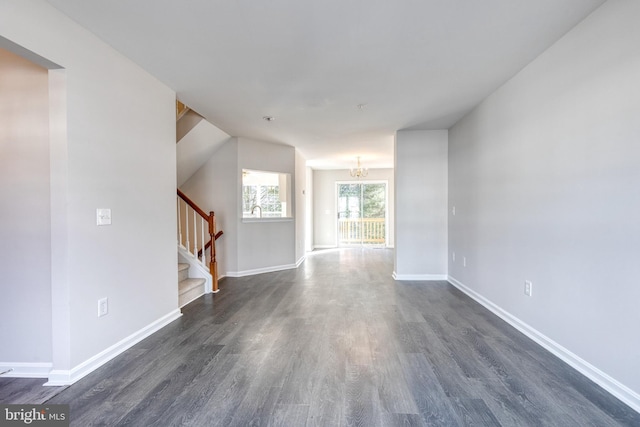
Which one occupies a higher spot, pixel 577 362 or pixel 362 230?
pixel 362 230

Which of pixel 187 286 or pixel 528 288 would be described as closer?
pixel 528 288

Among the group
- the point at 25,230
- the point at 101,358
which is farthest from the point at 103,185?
the point at 101,358

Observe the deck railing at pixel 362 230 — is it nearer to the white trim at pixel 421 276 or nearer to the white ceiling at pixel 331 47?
the white trim at pixel 421 276

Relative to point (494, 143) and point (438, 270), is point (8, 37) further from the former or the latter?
point (438, 270)

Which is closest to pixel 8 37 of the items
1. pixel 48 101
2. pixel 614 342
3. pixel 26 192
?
pixel 48 101

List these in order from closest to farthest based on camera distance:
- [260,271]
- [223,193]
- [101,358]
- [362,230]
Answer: [101,358]
[223,193]
[260,271]
[362,230]

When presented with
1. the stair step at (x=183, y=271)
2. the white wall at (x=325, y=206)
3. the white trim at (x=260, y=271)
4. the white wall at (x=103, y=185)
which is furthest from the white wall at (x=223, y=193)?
the white wall at (x=325, y=206)

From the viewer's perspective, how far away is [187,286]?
364cm

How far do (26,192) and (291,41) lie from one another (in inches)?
83.8

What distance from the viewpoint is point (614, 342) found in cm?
171

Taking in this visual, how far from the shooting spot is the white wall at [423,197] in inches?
180

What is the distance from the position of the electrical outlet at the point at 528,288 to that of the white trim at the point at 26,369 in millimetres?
3725

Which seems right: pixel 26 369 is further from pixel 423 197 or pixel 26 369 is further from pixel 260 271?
pixel 423 197

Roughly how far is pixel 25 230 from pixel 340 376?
92.9 inches
